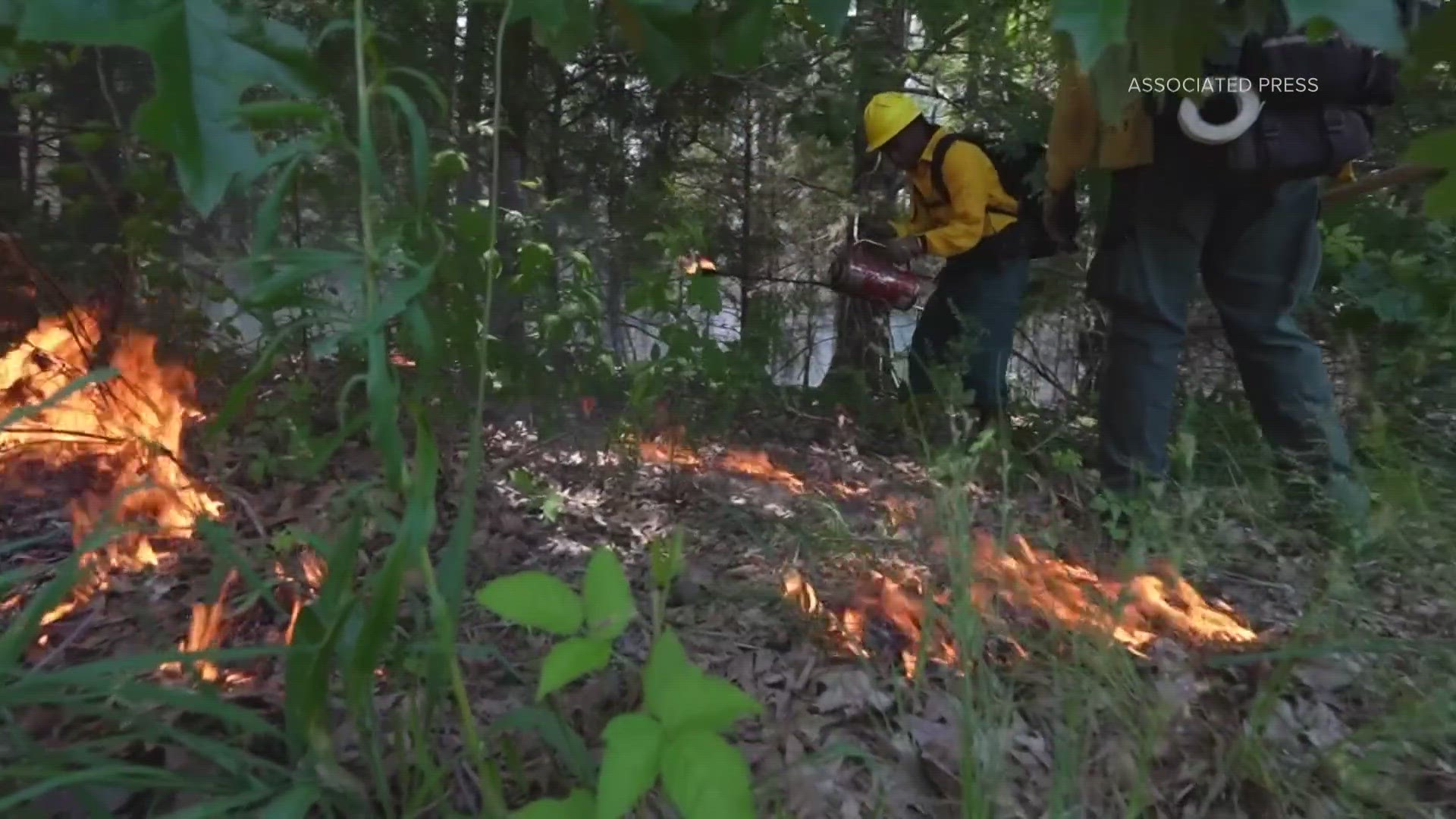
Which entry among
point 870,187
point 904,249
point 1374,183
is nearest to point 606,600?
point 1374,183

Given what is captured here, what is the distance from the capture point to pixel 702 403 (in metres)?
3.61

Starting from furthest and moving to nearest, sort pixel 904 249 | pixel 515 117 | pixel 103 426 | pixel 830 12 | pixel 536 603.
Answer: pixel 904 249 → pixel 515 117 → pixel 103 426 → pixel 830 12 → pixel 536 603

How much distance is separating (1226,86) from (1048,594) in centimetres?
132

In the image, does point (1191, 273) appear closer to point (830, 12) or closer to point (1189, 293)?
point (1189, 293)

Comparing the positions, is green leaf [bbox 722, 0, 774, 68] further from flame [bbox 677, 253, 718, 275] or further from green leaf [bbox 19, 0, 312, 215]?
flame [bbox 677, 253, 718, 275]

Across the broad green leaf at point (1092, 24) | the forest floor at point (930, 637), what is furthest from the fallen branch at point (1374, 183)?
the broad green leaf at point (1092, 24)

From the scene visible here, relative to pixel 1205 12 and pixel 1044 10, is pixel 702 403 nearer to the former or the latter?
pixel 1044 10

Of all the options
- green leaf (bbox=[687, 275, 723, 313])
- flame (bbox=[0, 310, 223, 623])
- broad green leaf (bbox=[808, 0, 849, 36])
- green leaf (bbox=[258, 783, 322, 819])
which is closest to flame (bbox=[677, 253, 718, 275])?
green leaf (bbox=[687, 275, 723, 313])

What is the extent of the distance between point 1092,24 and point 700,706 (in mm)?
729

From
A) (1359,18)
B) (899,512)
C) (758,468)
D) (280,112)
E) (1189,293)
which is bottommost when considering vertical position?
(758,468)

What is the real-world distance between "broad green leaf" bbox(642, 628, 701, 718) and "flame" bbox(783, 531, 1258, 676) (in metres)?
0.75

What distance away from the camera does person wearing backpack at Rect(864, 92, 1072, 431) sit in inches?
151

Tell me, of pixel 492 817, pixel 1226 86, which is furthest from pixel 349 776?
pixel 1226 86

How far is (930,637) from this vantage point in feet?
6.07
